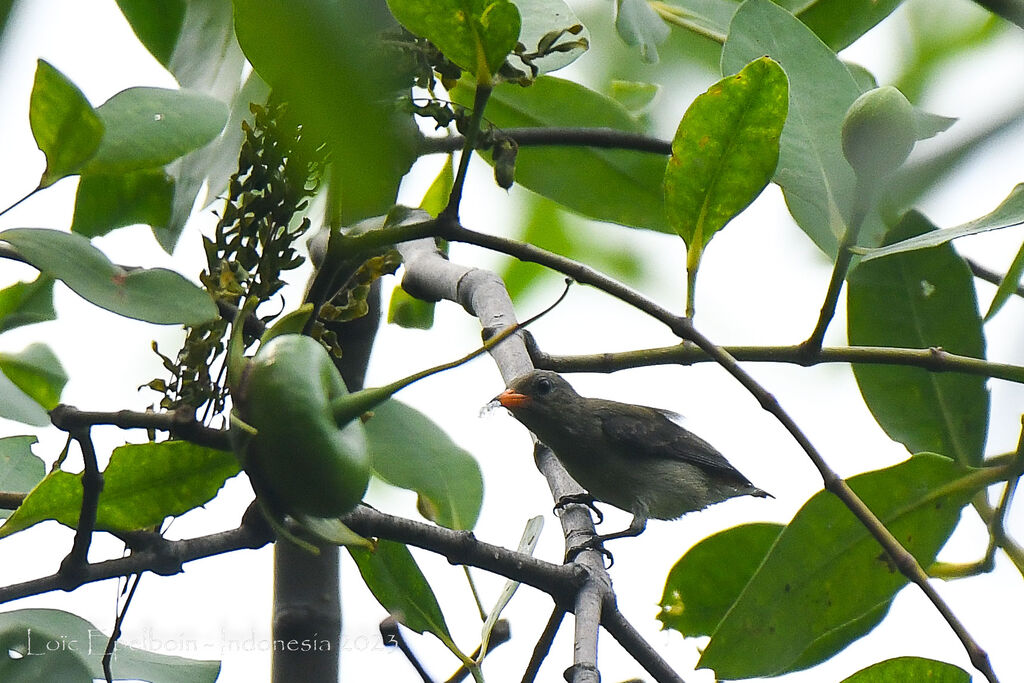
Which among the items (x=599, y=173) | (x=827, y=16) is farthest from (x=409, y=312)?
(x=827, y=16)

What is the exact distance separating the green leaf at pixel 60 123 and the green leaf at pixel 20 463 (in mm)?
526

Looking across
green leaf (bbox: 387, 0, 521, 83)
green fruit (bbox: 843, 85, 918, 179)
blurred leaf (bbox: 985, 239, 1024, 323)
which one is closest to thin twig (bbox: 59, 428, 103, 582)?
green leaf (bbox: 387, 0, 521, 83)

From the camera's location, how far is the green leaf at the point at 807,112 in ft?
4.60

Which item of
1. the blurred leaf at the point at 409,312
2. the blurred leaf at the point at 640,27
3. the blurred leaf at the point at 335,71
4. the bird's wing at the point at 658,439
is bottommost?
the blurred leaf at the point at 335,71

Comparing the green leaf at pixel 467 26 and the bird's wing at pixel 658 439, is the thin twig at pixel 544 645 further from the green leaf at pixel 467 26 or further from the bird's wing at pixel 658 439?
the bird's wing at pixel 658 439

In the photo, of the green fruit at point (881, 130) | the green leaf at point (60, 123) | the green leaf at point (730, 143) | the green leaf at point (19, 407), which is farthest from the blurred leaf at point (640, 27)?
the green leaf at point (19, 407)

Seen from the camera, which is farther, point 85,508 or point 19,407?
point 19,407

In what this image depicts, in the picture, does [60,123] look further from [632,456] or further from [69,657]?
[632,456]

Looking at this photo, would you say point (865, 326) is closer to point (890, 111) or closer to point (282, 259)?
point (890, 111)

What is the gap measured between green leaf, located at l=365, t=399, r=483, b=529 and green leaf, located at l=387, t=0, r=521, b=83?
87 centimetres

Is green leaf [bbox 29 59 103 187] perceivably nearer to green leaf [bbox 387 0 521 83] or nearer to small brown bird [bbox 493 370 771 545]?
green leaf [bbox 387 0 521 83]

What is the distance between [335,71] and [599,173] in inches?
67.5

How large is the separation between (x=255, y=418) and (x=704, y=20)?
1.42 m

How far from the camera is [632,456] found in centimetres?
312
